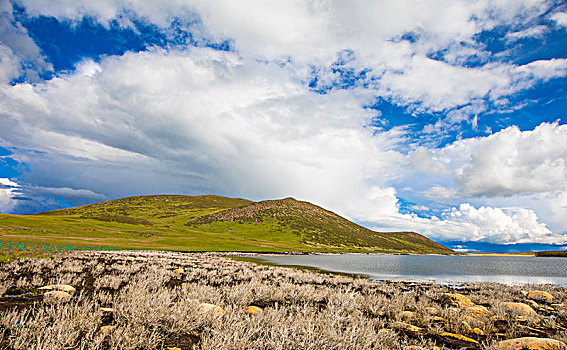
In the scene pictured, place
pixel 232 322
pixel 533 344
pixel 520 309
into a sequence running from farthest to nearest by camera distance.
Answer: pixel 520 309
pixel 533 344
pixel 232 322

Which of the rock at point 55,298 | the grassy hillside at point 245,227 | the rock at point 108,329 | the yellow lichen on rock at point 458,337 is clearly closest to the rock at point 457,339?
the yellow lichen on rock at point 458,337

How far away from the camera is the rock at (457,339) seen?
673 cm

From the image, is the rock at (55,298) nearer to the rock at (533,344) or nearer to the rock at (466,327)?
the rock at (533,344)

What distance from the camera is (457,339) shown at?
703 cm

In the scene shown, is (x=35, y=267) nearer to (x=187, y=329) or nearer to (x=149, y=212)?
(x=187, y=329)

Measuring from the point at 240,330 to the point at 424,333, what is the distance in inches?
205

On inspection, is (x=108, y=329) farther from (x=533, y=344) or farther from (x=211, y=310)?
(x=533, y=344)

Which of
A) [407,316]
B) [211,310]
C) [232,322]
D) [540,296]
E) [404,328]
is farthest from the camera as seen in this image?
[540,296]

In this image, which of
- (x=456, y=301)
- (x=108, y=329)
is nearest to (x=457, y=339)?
(x=456, y=301)

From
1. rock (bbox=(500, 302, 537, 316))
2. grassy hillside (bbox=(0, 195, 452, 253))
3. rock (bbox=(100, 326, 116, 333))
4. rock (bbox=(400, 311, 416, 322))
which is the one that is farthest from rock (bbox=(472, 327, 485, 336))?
grassy hillside (bbox=(0, 195, 452, 253))

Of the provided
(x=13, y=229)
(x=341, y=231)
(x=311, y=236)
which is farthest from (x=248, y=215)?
(x=13, y=229)

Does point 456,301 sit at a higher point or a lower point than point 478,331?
lower

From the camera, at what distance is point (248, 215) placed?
15812cm

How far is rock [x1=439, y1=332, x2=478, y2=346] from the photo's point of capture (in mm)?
6729
